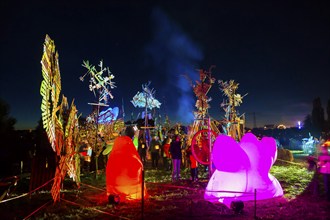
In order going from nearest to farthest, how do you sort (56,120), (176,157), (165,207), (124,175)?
(165,207), (124,175), (56,120), (176,157)

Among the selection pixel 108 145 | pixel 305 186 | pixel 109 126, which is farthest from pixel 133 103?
pixel 305 186

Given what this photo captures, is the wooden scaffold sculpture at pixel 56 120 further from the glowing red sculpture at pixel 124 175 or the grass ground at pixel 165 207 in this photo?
the glowing red sculpture at pixel 124 175

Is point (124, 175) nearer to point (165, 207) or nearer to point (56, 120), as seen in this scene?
point (165, 207)

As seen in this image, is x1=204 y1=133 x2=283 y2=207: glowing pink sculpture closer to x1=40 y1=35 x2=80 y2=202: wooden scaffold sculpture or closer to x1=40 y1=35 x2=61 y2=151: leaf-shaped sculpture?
x1=40 y1=35 x2=80 y2=202: wooden scaffold sculpture

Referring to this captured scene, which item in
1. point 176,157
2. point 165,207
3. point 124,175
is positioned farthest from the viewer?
point 176,157

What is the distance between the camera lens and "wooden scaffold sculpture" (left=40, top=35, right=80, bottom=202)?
27.9ft

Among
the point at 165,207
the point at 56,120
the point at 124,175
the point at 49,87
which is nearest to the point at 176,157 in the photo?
the point at 124,175

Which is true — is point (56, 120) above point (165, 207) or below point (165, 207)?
above

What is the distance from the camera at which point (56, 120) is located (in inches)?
376

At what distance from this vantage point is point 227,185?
8781 millimetres

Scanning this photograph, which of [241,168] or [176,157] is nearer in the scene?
[241,168]

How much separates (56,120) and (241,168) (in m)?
5.37

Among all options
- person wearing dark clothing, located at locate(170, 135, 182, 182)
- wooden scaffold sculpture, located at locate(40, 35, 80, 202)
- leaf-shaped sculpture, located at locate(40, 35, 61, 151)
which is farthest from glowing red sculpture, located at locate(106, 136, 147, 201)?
person wearing dark clothing, located at locate(170, 135, 182, 182)

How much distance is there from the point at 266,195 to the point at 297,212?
1.23 m
